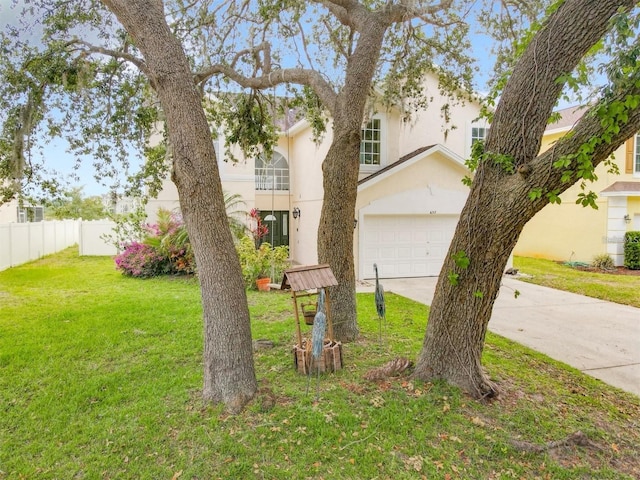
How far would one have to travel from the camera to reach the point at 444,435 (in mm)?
3646

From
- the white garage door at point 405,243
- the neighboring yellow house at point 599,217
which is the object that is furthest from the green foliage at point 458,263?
the neighboring yellow house at point 599,217

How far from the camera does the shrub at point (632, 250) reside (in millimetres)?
14148

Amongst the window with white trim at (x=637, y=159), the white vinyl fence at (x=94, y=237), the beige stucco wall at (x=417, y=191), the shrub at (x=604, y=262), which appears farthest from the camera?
the white vinyl fence at (x=94, y=237)

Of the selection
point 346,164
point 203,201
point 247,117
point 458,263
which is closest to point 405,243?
point 247,117

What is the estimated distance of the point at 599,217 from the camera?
1504cm

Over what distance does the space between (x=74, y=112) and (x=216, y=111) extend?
108 inches

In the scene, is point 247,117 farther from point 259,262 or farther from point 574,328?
point 574,328

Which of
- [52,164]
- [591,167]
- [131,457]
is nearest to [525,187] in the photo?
[591,167]

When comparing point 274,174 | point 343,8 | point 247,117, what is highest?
point 343,8

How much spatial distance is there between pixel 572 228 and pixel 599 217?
1254 mm

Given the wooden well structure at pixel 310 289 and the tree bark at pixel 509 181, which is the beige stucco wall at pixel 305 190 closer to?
the wooden well structure at pixel 310 289

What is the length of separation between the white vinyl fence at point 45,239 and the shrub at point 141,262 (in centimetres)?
412

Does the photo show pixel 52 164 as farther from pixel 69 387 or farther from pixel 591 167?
pixel 591 167

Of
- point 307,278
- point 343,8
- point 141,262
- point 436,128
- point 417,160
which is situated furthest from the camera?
point 436,128
